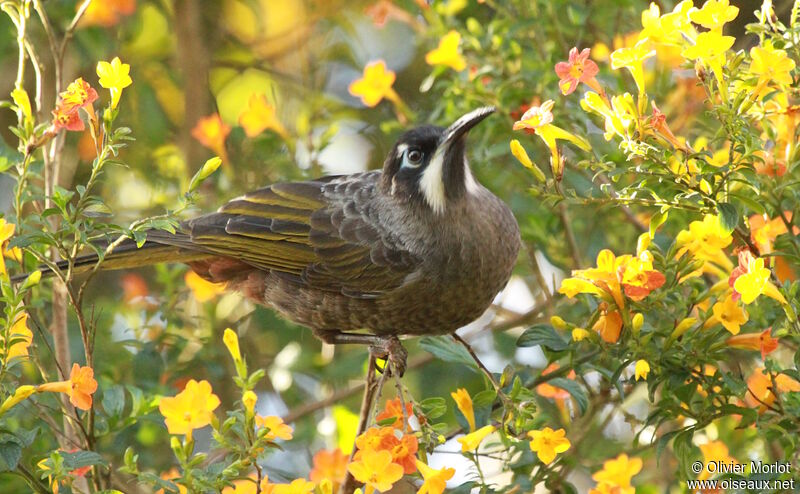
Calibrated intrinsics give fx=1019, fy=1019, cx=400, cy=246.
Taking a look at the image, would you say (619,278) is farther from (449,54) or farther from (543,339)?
(449,54)

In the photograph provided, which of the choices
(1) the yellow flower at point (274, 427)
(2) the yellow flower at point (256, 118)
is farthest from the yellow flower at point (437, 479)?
(2) the yellow flower at point (256, 118)

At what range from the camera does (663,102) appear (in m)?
4.32

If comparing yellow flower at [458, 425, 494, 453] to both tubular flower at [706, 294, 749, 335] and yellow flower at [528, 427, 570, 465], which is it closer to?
yellow flower at [528, 427, 570, 465]

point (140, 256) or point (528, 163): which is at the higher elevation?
point (528, 163)

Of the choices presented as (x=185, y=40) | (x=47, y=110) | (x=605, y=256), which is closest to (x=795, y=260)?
(x=605, y=256)

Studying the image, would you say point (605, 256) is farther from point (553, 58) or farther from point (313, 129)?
point (313, 129)

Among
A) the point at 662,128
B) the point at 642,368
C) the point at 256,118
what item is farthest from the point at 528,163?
the point at 256,118

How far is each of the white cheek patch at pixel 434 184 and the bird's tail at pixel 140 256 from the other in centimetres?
101

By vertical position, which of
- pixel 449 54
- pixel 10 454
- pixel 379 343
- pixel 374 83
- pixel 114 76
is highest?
pixel 114 76

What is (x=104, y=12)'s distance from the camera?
4797 mm

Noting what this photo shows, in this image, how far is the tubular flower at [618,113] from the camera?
8.13 ft

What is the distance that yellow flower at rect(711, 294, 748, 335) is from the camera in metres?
2.57

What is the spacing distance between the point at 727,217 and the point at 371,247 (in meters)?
1.90

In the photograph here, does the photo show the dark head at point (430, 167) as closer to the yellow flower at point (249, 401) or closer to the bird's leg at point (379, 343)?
the bird's leg at point (379, 343)
